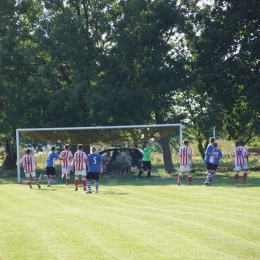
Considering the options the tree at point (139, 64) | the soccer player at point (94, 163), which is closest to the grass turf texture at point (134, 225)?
the soccer player at point (94, 163)

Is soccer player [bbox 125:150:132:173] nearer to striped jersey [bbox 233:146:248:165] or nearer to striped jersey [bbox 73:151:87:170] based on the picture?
striped jersey [bbox 233:146:248:165]

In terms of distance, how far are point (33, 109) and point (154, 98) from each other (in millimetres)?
7523

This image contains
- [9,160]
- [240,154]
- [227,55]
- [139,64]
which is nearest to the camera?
[240,154]

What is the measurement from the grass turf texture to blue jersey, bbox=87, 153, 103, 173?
1398 millimetres

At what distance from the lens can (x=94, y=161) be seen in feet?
88.8

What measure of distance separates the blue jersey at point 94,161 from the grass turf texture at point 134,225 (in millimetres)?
1398

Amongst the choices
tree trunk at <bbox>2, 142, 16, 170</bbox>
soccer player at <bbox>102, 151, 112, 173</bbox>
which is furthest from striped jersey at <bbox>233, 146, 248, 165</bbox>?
tree trunk at <bbox>2, 142, 16, 170</bbox>

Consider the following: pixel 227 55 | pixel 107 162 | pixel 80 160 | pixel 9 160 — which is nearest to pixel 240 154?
pixel 80 160

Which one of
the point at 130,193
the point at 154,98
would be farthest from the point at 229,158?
the point at 130,193

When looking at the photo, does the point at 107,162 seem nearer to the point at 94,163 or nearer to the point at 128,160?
the point at 128,160

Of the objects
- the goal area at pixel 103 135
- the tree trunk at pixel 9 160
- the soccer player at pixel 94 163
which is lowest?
the soccer player at pixel 94 163

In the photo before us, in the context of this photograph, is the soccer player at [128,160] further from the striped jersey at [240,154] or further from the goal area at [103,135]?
the striped jersey at [240,154]

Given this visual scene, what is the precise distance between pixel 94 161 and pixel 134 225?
37.2 ft

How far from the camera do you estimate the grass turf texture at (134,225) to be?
41.2 ft
